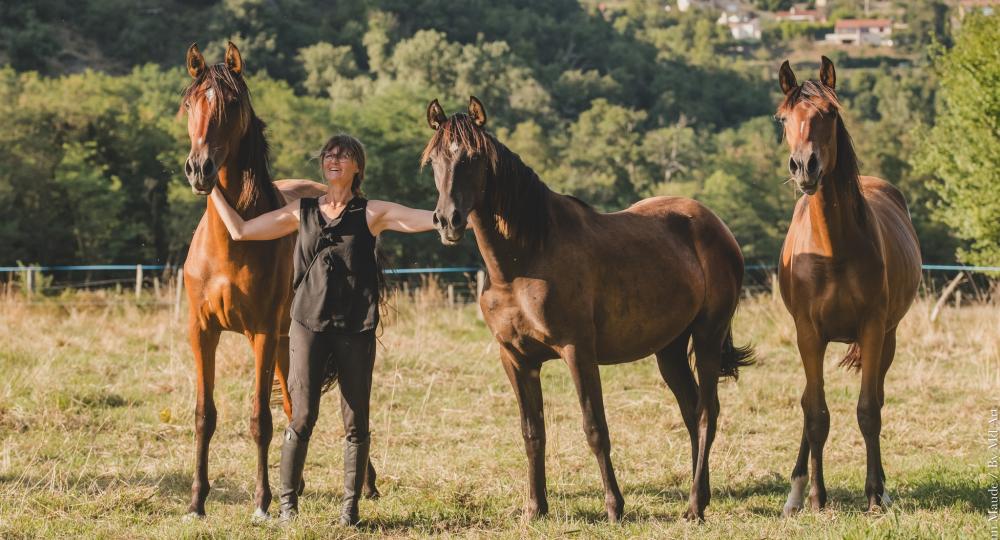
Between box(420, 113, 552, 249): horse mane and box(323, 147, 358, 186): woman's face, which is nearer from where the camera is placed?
box(420, 113, 552, 249): horse mane

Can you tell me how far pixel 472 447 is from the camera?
7516 millimetres

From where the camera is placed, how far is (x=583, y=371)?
17.0 ft

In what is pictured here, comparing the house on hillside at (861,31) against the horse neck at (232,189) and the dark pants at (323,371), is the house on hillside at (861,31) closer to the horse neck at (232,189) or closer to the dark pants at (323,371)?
the horse neck at (232,189)

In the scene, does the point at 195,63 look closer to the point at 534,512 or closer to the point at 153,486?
the point at 153,486

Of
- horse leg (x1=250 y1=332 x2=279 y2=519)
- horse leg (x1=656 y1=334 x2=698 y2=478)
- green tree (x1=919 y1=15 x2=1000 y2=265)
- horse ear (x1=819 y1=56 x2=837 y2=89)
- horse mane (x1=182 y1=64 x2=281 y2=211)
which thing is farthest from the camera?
green tree (x1=919 y1=15 x2=1000 y2=265)

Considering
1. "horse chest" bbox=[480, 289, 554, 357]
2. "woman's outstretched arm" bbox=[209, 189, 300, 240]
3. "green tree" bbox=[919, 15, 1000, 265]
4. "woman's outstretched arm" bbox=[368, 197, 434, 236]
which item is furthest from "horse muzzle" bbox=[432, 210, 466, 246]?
"green tree" bbox=[919, 15, 1000, 265]

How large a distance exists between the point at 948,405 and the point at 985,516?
12.7 ft

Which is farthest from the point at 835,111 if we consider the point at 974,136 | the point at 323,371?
the point at 974,136

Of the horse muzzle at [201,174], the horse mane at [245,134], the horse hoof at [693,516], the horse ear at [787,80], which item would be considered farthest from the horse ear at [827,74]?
the horse muzzle at [201,174]

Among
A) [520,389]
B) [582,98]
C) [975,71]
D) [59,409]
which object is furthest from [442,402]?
[582,98]

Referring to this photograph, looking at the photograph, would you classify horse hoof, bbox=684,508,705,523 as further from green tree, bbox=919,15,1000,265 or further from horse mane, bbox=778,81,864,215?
green tree, bbox=919,15,1000,265

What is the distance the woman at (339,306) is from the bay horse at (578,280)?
0.39 m

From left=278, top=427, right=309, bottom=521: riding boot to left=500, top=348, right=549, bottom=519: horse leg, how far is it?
1166 mm

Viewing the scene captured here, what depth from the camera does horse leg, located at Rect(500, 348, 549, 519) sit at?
5410 millimetres
